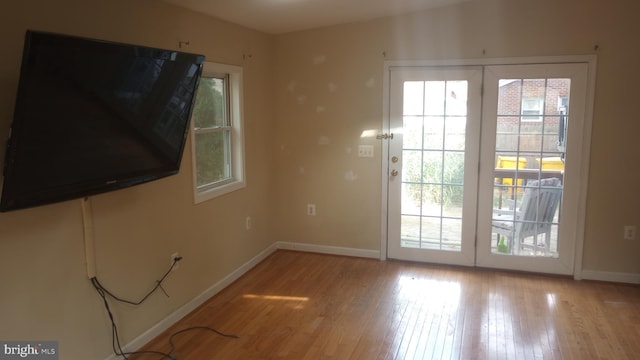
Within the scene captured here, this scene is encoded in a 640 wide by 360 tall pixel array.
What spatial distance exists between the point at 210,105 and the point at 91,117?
171cm

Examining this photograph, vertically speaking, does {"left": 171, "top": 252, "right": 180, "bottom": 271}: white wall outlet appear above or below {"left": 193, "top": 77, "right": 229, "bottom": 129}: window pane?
below

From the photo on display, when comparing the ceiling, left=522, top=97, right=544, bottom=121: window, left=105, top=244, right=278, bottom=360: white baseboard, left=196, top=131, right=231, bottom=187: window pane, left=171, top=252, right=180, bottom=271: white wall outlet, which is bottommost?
left=105, top=244, right=278, bottom=360: white baseboard

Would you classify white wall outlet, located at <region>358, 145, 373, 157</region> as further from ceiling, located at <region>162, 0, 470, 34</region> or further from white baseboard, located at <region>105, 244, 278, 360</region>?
white baseboard, located at <region>105, 244, 278, 360</region>

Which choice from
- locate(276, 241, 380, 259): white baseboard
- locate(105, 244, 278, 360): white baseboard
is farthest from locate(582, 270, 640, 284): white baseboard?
locate(105, 244, 278, 360): white baseboard

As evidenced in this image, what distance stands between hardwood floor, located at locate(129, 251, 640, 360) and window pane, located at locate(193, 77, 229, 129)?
1.42m

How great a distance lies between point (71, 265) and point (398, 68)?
3.21 m

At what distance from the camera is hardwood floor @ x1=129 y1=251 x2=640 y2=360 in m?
3.10

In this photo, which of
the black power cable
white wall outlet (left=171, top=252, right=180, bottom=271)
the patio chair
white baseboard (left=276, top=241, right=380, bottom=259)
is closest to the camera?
the black power cable

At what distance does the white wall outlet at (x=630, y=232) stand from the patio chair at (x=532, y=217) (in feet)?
1.91

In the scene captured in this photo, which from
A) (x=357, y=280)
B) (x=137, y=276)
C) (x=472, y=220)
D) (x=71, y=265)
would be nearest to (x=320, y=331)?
(x=357, y=280)

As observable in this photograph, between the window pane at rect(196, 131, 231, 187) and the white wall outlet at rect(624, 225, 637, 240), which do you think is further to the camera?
the white wall outlet at rect(624, 225, 637, 240)

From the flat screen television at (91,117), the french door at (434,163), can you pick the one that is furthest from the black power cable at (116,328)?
the french door at (434,163)

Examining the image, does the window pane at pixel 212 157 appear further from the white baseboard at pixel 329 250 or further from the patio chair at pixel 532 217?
the patio chair at pixel 532 217

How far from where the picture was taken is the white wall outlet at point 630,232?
4.15 m
